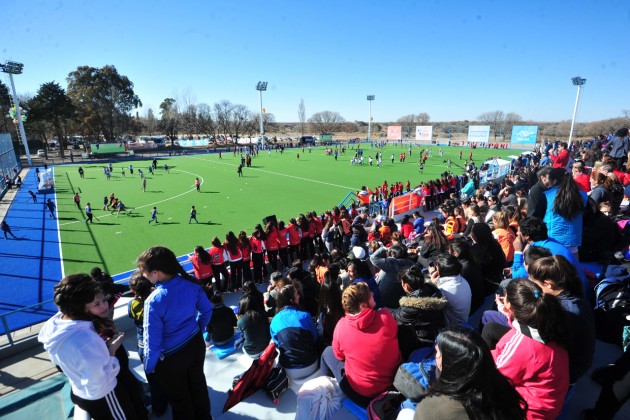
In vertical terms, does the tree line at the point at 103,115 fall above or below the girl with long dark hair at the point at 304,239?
above

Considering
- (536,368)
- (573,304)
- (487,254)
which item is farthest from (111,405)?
(487,254)

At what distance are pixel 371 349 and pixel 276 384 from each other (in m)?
1.45

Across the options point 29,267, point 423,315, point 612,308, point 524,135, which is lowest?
point 29,267

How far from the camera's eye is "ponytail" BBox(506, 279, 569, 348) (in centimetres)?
221

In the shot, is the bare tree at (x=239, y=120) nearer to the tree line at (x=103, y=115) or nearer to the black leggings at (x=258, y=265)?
the tree line at (x=103, y=115)

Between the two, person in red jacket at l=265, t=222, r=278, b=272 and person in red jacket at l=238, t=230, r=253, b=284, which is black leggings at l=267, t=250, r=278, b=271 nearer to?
person in red jacket at l=265, t=222, r=278, b=272

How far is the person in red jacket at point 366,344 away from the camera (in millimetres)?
2832

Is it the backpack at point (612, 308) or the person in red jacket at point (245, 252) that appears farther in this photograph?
the person in red jacket at point (245, 252)

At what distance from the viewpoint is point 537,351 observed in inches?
89.3

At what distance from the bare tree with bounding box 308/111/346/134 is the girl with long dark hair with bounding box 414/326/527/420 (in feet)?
428

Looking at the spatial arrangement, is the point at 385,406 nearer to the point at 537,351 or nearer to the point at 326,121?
the point at 537,351

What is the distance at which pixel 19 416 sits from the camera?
3.82 m

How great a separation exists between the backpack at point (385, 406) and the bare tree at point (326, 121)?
5106 inches

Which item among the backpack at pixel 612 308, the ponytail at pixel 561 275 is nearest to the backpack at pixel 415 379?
the ponytail at pixel 561 275
